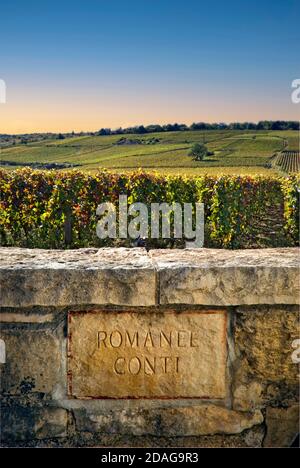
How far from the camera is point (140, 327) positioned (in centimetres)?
233

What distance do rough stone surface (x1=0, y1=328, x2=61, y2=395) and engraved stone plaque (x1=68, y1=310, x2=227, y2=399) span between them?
0.25 ft

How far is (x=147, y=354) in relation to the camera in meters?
2.35

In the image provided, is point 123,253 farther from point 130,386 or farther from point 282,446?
point 282,446

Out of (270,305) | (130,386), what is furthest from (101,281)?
(270,305)

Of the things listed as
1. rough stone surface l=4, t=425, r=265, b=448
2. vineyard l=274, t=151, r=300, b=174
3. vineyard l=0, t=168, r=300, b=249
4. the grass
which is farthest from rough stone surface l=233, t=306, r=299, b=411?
the grass

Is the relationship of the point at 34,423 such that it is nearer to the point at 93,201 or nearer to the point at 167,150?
the point at 93,201

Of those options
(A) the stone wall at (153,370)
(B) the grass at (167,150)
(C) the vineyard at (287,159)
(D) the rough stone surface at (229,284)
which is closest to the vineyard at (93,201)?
(A) the stone wall at (153,370)

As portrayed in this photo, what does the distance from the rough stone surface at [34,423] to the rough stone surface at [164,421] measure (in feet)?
0.29

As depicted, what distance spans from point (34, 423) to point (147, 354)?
1.95ft

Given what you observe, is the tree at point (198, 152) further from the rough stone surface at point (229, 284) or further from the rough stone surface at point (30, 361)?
the rough stone surface at point (30, 361)

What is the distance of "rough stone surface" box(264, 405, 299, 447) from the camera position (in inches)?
93.7

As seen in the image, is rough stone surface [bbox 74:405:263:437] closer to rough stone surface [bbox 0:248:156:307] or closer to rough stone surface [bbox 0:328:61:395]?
rough stone surface [bbox 0:328:61:395]

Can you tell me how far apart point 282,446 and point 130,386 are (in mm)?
744
